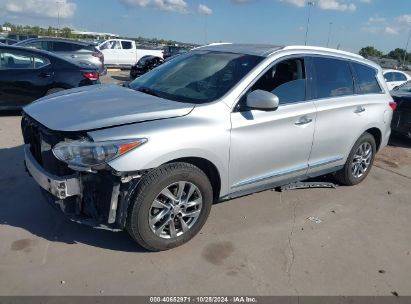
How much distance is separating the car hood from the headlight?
0.15 meters

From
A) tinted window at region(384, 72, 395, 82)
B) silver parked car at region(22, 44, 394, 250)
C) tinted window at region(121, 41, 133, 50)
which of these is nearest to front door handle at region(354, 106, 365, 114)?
silver parked car at region(22, 44, 394, 250)

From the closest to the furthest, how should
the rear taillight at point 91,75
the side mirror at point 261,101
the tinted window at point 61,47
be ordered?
the side mirror at point 261,101, the rear taillight at point 91,75, the tinted window at point 61,47

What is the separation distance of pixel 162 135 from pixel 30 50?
634 centimetres

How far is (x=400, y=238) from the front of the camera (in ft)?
13.7

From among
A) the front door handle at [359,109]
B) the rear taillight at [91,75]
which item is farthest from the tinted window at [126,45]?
the front door handle at [359,109]

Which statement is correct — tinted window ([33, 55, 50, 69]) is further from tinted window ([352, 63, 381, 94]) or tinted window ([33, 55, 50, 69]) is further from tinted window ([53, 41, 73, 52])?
tinted window ([53, 41, 73, 52])

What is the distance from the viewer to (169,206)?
136 inches

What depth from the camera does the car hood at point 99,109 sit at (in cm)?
322

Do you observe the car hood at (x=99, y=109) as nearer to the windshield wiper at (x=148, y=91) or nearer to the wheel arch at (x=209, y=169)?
the windshield wiper at (x=148, y=91)

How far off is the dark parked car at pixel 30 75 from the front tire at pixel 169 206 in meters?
5.88

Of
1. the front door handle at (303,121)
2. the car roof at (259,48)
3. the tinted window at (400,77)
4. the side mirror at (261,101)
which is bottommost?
the front door handle at (303,121)

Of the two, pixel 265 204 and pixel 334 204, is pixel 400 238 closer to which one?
pixel 334 204

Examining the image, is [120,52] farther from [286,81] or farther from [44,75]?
[286,81]

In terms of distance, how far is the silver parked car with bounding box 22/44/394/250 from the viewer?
315 cm
